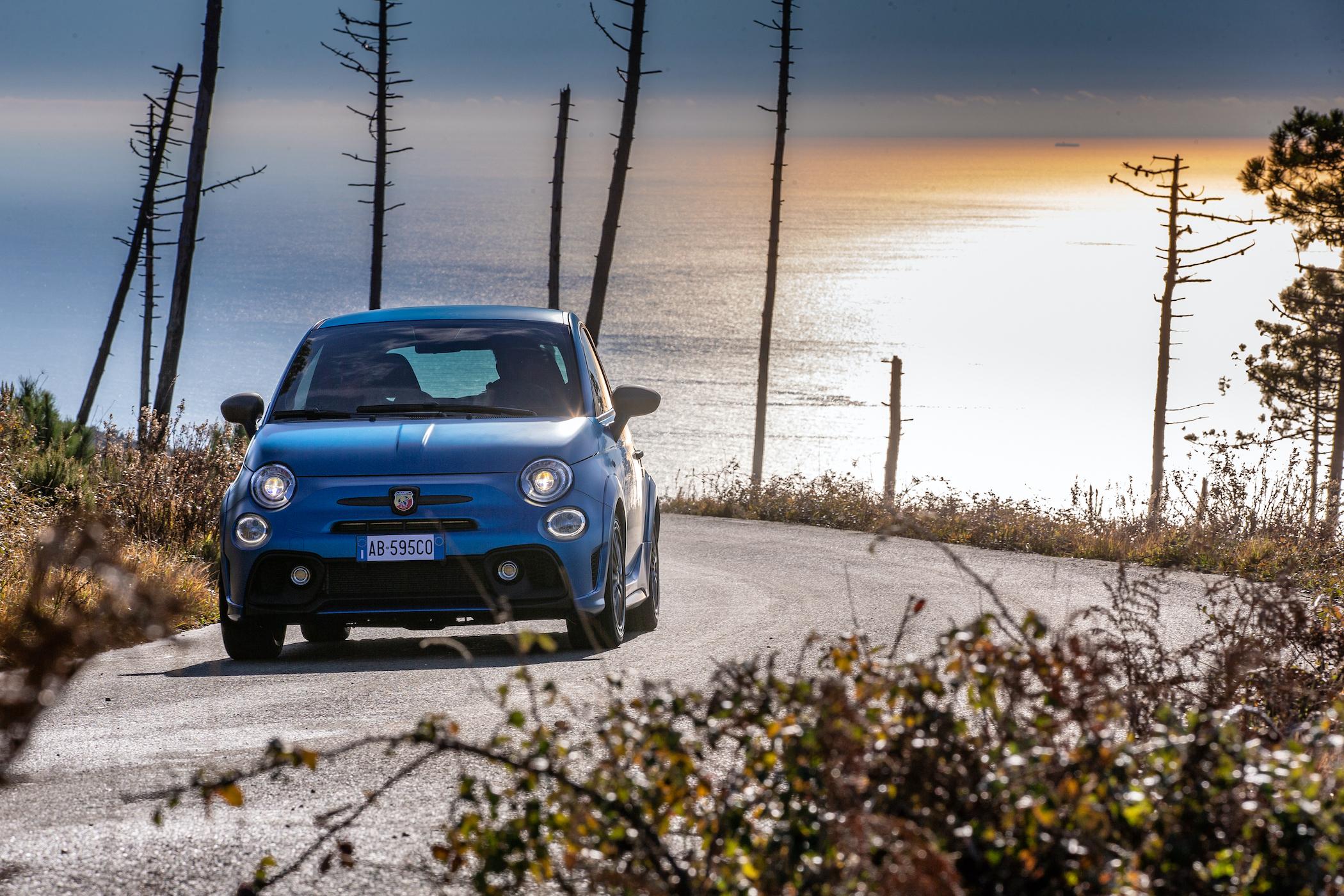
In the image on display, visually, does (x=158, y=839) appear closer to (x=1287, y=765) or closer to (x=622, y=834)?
(x=622, y=834)

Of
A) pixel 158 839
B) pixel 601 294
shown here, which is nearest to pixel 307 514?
pixel 158 839

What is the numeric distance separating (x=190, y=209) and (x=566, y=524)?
23.3 metres

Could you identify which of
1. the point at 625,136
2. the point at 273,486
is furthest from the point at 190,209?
the point at 273,486

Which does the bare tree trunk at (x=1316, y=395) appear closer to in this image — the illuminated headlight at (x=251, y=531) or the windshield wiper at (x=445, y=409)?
the windshield wiper at (x=445, y=409)

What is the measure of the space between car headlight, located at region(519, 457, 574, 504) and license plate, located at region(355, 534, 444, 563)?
55cm

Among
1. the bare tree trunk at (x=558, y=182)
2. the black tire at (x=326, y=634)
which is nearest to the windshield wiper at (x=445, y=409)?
the black tire at (x=326, y=634)

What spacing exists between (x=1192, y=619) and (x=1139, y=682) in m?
7.32

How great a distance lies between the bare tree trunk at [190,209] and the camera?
27484 millimetres

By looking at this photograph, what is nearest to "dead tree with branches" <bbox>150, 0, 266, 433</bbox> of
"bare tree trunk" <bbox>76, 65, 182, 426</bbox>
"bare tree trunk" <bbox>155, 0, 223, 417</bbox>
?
"bare tree trunk" <bbox>155, 0, 223, 417</bbox>

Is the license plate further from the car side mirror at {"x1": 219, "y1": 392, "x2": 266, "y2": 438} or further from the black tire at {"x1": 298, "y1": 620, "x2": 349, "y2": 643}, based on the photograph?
the black tire at {"x1": 298, "y1": 620, "x2": 349, "y2": 643}

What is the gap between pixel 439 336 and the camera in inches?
370

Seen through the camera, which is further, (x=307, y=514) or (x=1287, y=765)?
(x=307, y=514)

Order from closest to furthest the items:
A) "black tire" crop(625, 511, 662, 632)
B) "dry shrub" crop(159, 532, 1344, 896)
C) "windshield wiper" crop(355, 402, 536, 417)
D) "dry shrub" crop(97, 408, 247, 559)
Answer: "dry shrub" crop(159, 532, 1344, 896) < "windshield wiper" crop(355, 402, 536, 417) < "black tire" crop(625, 511, 662, 632) < "dry shrub" crop(97, 408, 247, 559)

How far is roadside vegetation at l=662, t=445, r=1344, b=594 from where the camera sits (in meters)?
16.0
